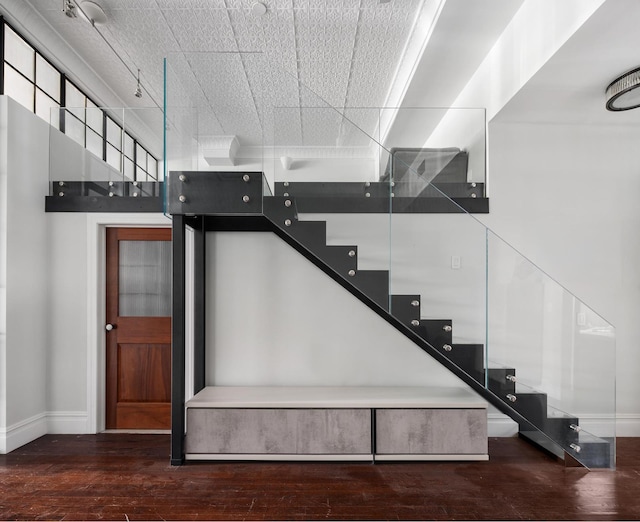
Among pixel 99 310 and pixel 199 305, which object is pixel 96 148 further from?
pixel 199 305

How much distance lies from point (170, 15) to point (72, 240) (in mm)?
2166

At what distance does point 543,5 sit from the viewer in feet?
9.83

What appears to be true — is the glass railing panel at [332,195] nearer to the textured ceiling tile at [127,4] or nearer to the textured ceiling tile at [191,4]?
the textured ceiling tile at [191,4]

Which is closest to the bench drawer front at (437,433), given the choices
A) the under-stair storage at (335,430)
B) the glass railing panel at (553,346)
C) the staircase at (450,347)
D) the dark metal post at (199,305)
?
the under-stair storage at (335,430)

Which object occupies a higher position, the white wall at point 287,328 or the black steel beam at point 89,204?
the black steel beam at point 89,204

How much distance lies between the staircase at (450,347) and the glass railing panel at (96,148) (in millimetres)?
1601

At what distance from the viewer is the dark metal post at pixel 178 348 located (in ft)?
11.1

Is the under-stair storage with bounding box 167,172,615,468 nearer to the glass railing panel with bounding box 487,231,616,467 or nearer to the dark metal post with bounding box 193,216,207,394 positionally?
the glass railing panel with bounding box 487,231,616,467

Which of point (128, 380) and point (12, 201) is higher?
point (12, 201)

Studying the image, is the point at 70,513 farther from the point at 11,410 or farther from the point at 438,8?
the point at 438,8

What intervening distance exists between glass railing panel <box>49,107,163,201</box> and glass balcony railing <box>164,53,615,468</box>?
2.73 ft

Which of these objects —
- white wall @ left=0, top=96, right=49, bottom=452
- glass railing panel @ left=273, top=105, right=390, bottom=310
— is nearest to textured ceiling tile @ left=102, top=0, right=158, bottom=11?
white wall @ left=0, top=96, right=49, bottom=452

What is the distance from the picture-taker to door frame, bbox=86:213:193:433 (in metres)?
4.08

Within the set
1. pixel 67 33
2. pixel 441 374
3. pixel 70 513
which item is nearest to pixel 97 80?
pixel 67 33
